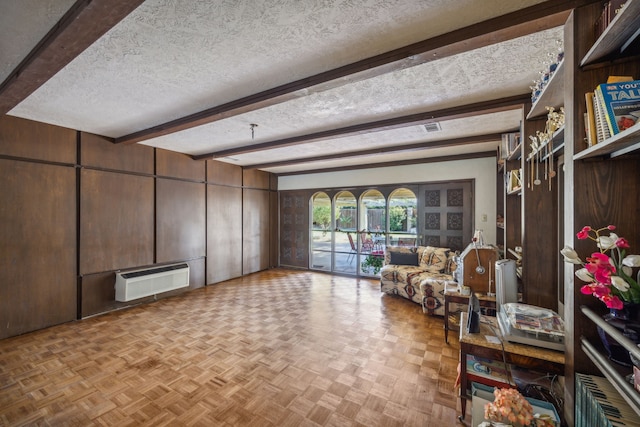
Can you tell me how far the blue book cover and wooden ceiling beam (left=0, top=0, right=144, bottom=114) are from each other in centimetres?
201

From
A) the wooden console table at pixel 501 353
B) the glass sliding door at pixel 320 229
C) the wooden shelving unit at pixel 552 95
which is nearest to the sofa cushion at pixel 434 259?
the glass sliding door at pixel 320 229

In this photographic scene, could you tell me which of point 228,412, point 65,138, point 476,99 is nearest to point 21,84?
point 65,138

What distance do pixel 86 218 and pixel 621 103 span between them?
16.7 ft

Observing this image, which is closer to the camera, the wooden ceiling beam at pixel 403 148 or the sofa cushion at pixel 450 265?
the wooden ceiling beam at pixel 403 148

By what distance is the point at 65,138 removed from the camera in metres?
3.36

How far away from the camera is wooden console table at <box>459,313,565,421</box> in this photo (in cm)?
142

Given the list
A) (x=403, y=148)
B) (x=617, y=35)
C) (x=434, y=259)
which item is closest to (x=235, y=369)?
(x=617, y=35)

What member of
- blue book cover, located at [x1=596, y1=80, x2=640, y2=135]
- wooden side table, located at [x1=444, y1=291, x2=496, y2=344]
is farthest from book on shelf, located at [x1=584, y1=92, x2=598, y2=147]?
wooden side table, located at [x1=444, y1=291, x2=496, y2=344]

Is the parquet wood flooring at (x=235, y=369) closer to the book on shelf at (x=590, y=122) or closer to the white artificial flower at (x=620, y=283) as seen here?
the white artificial flower at (x=620, y=283)

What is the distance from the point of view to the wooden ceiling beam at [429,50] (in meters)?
1.30

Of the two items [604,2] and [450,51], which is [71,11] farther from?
[604,2]

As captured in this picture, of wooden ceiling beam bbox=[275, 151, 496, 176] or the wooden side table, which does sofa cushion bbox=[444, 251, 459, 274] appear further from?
wooden ceiling beam bbox=[275, 151, 496, 176]

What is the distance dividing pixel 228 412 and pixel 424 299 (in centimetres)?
284

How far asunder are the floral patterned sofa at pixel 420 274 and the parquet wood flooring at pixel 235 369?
0.26 meters
